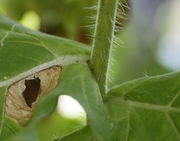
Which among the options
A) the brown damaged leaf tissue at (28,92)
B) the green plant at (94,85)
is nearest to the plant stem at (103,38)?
the green plant at (94,85)

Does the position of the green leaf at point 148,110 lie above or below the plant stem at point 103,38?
below

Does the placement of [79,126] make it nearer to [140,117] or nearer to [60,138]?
[60,138]

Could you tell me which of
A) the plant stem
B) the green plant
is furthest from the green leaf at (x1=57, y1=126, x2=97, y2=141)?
the plant stem

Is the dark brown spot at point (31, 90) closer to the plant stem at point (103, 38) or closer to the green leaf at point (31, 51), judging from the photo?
the green leaf at point (31, 51)

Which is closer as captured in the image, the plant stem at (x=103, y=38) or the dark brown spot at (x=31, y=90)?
the plant stem at (x=103, y=38)

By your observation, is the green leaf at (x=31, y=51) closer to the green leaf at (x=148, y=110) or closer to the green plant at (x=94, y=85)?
the green plant at (x=94, y=85)

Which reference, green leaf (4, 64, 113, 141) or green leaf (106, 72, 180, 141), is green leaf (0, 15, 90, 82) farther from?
green leaf (106, 72, 180, 141)

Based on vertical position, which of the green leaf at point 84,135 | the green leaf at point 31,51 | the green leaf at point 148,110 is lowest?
the green leaf at point 84,135

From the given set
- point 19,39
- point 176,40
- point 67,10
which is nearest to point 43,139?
point 19,39
